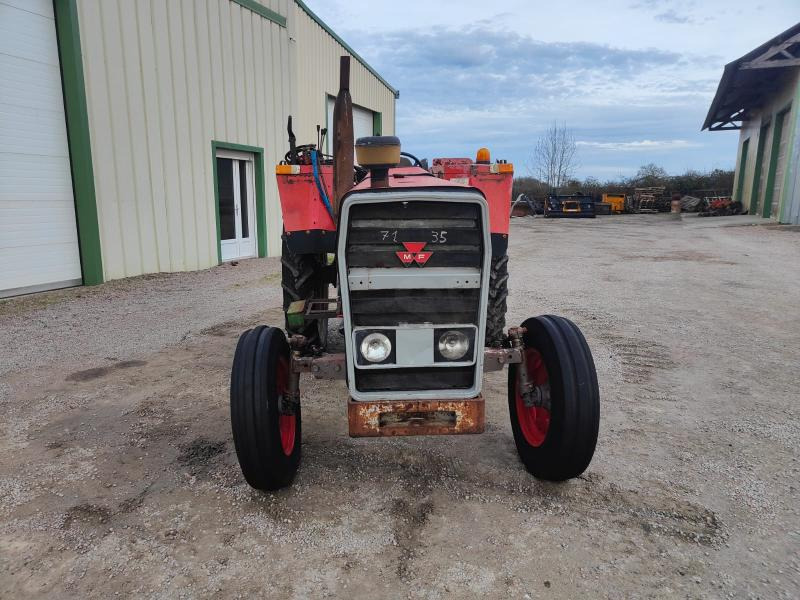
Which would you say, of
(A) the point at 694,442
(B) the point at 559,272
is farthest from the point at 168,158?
(A) the point at 694,442

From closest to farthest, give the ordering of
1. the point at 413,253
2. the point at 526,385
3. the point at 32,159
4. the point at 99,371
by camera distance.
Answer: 1. the point at 413,253
2. the point at 526,385
3. the point at 99,371
4. the point at 32,159

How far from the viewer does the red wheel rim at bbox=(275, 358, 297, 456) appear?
2830 millimetres

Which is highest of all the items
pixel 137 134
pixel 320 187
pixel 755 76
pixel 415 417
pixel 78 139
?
pixel 755 76

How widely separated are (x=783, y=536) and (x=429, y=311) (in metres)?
1.75

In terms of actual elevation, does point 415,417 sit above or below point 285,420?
above

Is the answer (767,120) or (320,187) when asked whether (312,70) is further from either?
(767,120)

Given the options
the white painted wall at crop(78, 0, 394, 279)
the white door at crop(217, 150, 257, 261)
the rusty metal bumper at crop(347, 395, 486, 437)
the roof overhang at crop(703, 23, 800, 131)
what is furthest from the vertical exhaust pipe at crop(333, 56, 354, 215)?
the roof overhang at crop(703, 23, 800, 131)

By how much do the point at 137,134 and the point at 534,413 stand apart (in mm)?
7851

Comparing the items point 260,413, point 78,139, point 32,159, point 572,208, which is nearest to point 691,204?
point 572,208

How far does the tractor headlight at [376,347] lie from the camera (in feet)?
8.31

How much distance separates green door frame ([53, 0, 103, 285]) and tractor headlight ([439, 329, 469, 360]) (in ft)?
23.1

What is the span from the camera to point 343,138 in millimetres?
2939

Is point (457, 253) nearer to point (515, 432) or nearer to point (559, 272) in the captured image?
point (515, 432)

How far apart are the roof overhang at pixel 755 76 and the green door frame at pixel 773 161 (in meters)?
1.25
